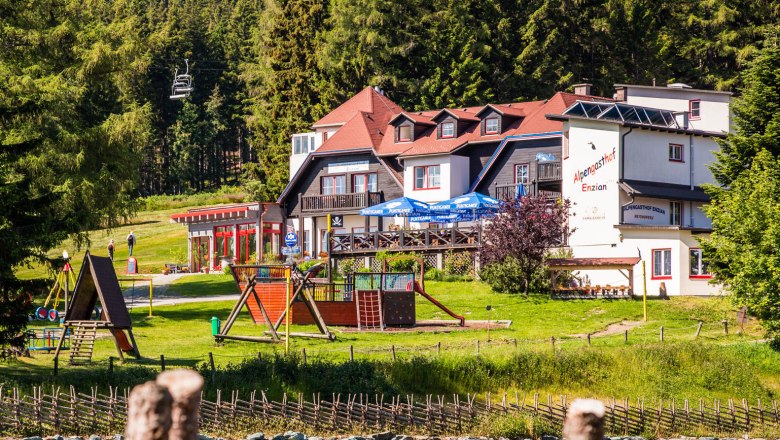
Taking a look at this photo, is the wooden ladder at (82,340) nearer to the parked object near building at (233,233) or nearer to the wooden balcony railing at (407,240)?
the wooden balcony railing at (407,240)

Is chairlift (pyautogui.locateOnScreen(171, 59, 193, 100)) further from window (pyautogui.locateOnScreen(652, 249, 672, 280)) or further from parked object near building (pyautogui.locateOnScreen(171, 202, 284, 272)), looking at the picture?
window (pyautogui.locateOnScreen(652, 249, 672, 280))

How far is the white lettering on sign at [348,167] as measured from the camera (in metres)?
63.6

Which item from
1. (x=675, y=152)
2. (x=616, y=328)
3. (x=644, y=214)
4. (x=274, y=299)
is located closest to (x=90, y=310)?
(x=274, y=299)

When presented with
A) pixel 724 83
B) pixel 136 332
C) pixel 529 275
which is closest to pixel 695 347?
pixel 529 275

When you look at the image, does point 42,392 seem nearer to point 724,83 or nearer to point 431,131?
point 431,131

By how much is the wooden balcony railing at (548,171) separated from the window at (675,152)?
16.9 feet

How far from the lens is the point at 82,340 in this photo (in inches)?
1193

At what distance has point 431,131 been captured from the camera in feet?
205

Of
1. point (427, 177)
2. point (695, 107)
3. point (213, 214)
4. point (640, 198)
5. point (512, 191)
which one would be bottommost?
point (213, 214)

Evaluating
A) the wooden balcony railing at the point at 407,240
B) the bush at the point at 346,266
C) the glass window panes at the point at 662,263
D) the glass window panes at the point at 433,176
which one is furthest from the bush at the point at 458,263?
the glass window panes at the point at 433,176

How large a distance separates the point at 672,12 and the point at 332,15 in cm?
2395

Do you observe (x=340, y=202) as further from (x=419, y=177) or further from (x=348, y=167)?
(x=419, y=177)

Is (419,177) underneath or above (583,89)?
underneath

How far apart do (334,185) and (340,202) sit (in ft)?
6.13
